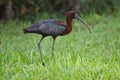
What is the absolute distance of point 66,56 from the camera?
25.3ft

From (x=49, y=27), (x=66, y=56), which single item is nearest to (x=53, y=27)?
(x=49, y=27)

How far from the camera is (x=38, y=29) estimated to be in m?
7.89

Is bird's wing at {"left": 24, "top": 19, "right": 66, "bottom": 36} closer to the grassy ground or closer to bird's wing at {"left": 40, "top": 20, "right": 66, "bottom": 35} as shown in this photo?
bird's wing at {"left": 40, "top": 20, "right": 66, "bottom": 35}

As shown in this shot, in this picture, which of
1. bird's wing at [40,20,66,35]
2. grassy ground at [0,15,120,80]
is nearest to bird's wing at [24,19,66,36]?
bird's wing at [40,20,66,35]

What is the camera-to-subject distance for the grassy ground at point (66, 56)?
6.68 meters

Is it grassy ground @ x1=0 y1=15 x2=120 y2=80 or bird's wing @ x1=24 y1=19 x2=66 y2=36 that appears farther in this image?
bird's wing @ x1=24 y1=19 x2=66 y2=36

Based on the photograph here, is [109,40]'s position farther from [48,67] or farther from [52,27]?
[48,67]

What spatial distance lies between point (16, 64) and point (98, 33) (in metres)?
4.93

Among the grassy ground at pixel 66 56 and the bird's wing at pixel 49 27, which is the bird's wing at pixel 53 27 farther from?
the grassy ground at pixel 66 56

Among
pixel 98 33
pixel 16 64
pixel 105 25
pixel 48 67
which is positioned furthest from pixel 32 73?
pixel 105 25

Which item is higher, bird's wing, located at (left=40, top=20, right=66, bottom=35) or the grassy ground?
bird's wing, located at (left=40, top=20, right=66, bottom=35)

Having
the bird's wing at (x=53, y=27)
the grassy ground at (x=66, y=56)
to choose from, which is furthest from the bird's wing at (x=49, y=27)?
the grassy ground at (x=66, y=56)

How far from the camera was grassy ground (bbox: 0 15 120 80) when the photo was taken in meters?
6.68

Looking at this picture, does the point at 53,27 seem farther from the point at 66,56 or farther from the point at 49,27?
Answer: the point at 66,56
